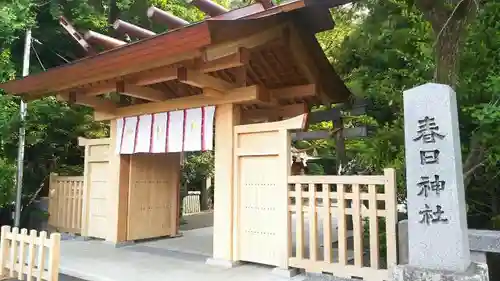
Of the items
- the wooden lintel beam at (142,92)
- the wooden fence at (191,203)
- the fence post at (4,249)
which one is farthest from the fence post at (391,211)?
the wooden fence at (191,203)

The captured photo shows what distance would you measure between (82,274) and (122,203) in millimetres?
2427

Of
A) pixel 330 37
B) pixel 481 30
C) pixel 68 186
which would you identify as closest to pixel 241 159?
pixel 481 30

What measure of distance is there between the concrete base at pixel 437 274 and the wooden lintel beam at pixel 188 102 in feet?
11.6

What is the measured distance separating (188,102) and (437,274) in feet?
16.2

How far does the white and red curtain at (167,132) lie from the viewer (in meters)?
6.72

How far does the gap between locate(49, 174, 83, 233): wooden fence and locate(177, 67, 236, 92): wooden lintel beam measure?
489cm

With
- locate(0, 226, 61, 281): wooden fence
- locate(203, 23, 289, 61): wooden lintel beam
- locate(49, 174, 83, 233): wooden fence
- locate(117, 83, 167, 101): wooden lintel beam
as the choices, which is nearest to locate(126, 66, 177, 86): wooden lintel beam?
locate(117, 83, 167, 101): wooden lintel beam

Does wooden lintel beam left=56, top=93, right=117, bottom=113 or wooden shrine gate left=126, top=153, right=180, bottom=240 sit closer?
wooden lintel beam left=56, top=93, right=117, bottom=113

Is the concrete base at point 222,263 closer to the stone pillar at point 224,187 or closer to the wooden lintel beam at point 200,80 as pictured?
the stone pillar at point 224,187

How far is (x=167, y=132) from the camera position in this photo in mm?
7238

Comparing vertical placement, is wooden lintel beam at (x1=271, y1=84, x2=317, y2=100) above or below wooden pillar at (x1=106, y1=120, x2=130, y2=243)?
above

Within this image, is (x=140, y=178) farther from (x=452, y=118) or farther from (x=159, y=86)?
(x=452, y=118)

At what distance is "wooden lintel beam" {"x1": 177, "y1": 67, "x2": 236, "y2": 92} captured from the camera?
19.1 feet

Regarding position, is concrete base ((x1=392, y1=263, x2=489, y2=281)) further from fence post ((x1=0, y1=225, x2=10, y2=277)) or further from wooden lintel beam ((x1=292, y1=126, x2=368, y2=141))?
fence post ((x1=0, y1=225, x2=10, y2=277))
